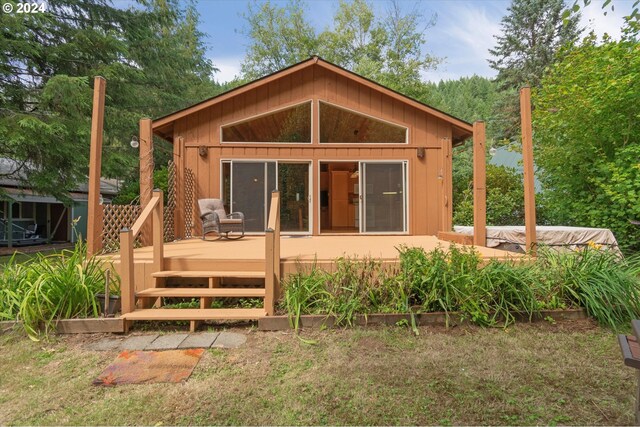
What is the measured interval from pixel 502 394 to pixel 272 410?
1495 mm

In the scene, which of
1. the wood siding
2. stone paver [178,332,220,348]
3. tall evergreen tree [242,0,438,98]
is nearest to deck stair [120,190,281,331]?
stone paver [178,332,220,348]

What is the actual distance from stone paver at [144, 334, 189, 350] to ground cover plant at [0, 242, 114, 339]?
33.0 inches

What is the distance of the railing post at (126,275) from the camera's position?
3.62 m

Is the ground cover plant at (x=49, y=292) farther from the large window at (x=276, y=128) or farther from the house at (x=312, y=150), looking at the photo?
the large window at (x=276, y=128)

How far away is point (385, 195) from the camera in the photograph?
799cm

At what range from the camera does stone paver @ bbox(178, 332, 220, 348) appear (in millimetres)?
3154

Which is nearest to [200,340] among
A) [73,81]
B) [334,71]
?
[334,71]

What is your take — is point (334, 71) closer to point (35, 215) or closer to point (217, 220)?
point (217, 220)

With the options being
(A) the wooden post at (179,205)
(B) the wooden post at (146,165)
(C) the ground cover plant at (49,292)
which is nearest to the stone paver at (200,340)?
(C) the ground cover plant at (49,292)

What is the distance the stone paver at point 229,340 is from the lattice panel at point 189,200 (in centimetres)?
434

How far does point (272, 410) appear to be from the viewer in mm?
2162

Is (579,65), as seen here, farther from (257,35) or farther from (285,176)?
(257,35)

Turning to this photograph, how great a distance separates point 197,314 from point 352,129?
18.5ft

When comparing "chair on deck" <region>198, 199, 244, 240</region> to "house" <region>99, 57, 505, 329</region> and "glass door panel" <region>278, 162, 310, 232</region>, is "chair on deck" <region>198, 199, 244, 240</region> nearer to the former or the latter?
"house" <region>99, 57, 505, 329</region>
